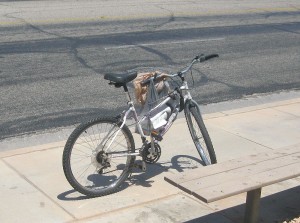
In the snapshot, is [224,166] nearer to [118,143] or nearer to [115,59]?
[118,143]

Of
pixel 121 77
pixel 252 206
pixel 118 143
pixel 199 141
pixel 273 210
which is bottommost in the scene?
pixel 273 210

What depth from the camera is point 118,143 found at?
605 centimetres

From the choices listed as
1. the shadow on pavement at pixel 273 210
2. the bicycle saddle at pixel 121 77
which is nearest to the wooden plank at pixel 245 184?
the shadow on pavement at pixel 273 210

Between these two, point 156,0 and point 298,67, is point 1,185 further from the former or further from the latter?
point 156,0

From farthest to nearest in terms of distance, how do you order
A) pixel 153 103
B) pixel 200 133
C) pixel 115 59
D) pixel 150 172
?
pixel 115 59, pixel 150 172, pixel 200 133, pixel 153 103

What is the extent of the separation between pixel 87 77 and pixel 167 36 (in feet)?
15.5

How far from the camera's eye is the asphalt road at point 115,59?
29.9 feet

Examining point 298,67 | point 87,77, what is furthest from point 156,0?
point 87,77

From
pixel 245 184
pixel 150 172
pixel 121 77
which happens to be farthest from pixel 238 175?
pixel 150 172

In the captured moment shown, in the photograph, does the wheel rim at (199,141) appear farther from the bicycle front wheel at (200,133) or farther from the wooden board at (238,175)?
the wooden board at (238,175)

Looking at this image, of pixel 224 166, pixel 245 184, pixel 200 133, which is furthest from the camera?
pixel 200 133

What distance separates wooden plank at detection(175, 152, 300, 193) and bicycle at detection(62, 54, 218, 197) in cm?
109

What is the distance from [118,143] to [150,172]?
706 millimetres

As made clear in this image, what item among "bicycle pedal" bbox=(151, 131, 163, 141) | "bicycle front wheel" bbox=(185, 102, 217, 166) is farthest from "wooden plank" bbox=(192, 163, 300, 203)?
"bicycle pedal" bbox=(151, 131, 163, 141)
